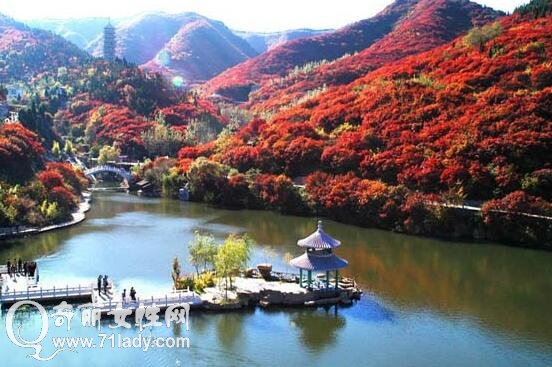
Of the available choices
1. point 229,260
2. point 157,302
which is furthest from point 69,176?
point 157,302

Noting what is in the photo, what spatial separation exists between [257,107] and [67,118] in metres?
35.4

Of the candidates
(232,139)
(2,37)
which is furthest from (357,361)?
(2,37)

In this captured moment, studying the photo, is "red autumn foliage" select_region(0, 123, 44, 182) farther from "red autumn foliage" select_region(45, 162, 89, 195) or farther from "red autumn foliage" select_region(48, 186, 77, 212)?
"red autumn foliage" select_region(48, 186, 77, 212)

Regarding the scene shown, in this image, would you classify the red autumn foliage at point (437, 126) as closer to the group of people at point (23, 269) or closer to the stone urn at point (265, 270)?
the stone urn at point (265, 270)

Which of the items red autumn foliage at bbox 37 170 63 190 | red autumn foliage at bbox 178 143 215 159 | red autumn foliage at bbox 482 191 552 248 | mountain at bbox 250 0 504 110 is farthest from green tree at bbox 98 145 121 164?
red autumn foliage at bbox 482 191 552 248

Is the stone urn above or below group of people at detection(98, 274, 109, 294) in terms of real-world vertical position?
above

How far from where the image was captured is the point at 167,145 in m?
95.3

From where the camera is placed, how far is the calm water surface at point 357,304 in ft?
94.6

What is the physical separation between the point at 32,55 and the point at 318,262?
485ft

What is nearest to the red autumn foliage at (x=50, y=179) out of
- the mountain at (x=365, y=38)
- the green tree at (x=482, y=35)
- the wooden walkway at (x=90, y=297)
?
the wooden walkway at (x=90, y=297)

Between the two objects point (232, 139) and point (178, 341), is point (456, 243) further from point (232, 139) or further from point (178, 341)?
point (232, 139)

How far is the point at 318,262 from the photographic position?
35.9 meters

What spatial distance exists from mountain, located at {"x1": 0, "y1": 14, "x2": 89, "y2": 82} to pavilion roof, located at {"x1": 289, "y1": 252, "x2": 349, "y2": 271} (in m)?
127

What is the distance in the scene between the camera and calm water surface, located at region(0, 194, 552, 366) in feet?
94.6
